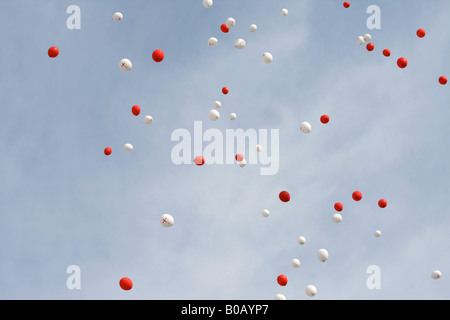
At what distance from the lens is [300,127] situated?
14.0m

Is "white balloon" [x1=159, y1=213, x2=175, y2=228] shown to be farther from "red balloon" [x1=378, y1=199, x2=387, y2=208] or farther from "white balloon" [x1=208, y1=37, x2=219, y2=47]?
"red balloon" [x1=378, y1=199, x2=387, y2=208]

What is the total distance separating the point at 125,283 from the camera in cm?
1194

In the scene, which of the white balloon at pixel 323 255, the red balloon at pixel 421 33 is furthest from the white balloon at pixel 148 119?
the red balloon at pixel 421 33

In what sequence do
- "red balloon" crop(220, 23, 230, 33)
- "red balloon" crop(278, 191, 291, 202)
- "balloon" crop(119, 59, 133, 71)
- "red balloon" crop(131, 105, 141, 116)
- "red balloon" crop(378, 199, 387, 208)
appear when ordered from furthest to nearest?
1. "red balloon" crop(378, 199, 387, 208)
2. "red balloon" crop(131, 105, 141, 116)
3. "red balloon" crop(220, 23, 230, 33)
4. "red balloon" crop(278, 191, 291, 202)
5. "balloon" crop(119, 59, 133, 71)

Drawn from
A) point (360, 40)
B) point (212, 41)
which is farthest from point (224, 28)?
point (360, 40)

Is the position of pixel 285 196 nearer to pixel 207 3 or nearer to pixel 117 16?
pixel 207 3

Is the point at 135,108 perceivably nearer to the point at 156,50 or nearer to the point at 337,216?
the point at 156,50

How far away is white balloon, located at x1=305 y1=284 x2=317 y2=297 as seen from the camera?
12461 mm

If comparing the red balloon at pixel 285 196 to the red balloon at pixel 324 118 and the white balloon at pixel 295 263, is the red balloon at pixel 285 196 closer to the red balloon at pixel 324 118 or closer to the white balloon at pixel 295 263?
the white balloon at pixel 295 263

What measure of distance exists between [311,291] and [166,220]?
4214 millimetres

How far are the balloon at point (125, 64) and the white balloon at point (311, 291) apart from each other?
759 cm

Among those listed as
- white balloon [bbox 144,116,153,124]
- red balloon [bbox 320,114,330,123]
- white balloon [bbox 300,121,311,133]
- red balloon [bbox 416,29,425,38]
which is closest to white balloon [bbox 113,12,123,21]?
white balloon [bbox 144,116,153,124]

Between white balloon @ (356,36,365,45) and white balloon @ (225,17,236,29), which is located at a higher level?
white balloon @ (225,17,236,29)

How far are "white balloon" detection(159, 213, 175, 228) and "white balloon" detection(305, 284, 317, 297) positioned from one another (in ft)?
13.0
